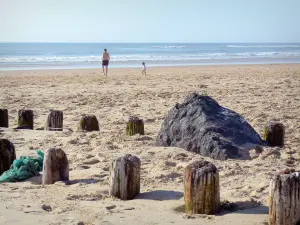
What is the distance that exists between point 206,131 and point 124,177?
7.14 ft

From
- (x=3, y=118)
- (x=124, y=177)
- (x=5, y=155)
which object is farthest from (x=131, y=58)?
(x=124, y=177)

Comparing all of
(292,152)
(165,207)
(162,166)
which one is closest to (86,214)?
(165,207)

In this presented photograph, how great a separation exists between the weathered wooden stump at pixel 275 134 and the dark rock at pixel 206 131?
23 cm

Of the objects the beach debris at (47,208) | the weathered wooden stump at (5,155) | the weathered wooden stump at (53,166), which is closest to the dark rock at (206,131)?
the weathered wooden stump at (53,166)

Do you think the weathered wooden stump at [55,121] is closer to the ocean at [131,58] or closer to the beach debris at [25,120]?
the beach debris at [25,120]

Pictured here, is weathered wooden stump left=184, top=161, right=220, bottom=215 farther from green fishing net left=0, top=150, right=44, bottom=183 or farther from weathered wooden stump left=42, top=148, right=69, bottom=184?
green fishing net left=0, top=150, right=44, bottom=183

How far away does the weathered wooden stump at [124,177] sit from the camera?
15.6 ft

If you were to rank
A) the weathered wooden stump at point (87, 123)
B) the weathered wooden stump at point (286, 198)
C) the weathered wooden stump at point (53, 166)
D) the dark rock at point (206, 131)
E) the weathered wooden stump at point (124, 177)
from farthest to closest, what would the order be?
the weathered wooden stump at point (87, 123) < the dark rock at point (206, 131) < the weathered wooden stump at point (53, 166) < the weathered wooden stump at point (124, 177) < the weathered wooden stump at point (286, 198)

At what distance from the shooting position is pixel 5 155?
5.91 m

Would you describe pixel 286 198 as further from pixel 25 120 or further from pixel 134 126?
pixel 25 120

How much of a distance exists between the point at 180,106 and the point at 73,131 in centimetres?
236

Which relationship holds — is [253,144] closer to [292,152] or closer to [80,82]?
[292,152]

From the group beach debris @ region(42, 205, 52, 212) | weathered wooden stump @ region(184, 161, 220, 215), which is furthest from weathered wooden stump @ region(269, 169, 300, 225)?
beach debris @ region(42, 205, 52, 212)

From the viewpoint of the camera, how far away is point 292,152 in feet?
21.9
